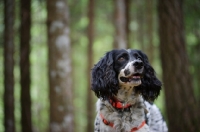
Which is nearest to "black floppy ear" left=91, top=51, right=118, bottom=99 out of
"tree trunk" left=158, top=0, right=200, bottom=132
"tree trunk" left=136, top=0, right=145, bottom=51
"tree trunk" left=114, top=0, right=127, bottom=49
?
"tree trunk" left=158, top=0, right=200, bottom=132

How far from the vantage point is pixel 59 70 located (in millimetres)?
6469

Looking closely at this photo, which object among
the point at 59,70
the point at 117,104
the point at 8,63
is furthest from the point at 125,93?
the point at 8,63

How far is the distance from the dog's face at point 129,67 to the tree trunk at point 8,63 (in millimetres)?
2533

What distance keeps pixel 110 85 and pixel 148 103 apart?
0.90m

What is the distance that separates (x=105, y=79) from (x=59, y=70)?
2.09 m

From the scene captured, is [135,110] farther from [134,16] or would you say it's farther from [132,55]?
[134,16]

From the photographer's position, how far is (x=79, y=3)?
526 inches

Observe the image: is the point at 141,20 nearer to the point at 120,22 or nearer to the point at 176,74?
the point at 120,22

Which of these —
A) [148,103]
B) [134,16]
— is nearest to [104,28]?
[134,16]

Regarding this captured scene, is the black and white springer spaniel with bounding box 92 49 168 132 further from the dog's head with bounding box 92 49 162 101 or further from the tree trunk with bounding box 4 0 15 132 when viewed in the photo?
the tree trunk with bounding box 4 0 15 132

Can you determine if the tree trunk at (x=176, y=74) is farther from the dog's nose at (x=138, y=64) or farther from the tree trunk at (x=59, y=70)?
the dog's nose at (x=138, y=64)

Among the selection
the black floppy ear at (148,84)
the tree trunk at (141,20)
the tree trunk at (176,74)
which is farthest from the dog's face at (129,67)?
the tree trunk at (141,20)

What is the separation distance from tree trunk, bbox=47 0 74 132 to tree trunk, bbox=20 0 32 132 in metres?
0.54

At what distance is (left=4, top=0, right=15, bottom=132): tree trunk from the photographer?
603cm
